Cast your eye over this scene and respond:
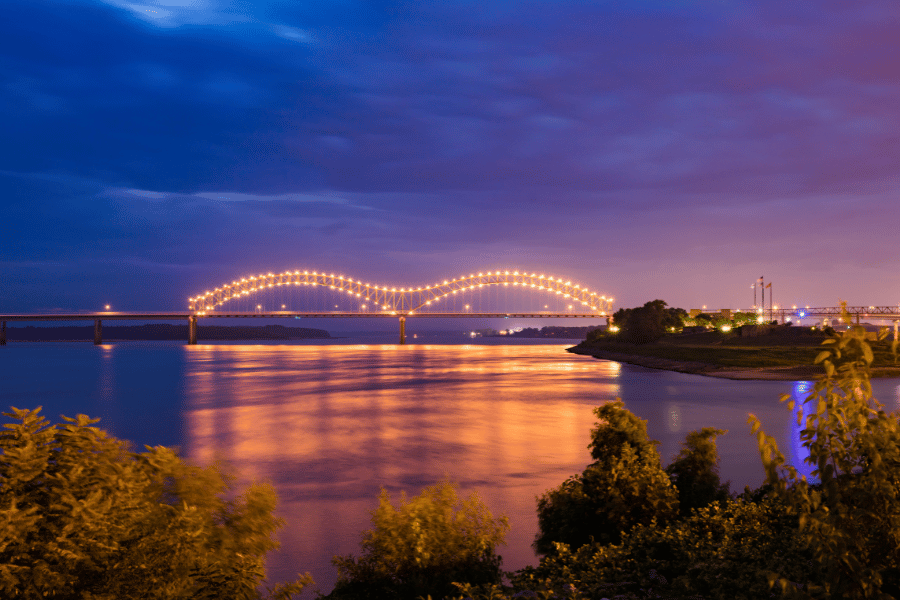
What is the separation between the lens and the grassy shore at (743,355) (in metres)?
61.7

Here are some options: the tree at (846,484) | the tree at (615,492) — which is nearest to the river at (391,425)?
the tree at (615,492)

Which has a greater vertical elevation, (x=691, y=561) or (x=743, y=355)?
(x=691, y=561)

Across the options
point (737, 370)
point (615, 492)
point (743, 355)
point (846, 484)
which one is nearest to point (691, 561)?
point (615, 492)

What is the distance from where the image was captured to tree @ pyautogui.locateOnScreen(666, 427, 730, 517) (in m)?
12.9

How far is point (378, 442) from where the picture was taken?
29281 mm

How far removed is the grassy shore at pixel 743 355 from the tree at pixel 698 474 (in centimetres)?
3355

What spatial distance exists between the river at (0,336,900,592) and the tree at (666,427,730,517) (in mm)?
3562

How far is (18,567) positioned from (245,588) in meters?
2.07

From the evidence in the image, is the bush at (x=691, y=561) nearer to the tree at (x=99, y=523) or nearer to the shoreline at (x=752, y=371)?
the tree at (x=99, y=523)

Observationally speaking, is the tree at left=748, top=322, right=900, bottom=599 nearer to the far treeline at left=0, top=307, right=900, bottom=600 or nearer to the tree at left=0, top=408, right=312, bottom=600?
the far treeline at left=0, top=307, right=900, bottom=600

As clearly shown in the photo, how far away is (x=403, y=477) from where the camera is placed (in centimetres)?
2170

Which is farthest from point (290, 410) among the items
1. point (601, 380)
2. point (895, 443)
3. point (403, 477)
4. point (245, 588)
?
point (895, 443)

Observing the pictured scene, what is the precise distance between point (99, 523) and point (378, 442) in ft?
80.9

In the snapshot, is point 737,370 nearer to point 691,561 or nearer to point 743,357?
point 743,357
